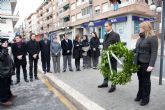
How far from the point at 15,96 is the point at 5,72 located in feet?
3.46

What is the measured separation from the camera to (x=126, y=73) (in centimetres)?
661

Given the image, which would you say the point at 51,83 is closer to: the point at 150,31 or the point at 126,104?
the point at 126,104

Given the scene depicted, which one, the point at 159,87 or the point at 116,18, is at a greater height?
the point at 116,18

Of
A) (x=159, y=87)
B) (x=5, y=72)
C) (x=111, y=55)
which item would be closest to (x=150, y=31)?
(x=111, y=55)

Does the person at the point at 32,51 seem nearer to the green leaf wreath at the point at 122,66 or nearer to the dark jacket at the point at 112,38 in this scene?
the dark jacket at the point at 112,38

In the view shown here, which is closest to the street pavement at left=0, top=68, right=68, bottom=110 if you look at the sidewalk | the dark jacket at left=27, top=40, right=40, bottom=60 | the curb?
the curb

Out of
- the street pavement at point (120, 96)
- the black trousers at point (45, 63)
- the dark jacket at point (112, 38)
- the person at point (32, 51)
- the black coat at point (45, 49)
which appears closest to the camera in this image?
the street pavement at point (120, 96)

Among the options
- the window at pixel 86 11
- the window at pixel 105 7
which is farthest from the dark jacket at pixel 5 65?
the window at pixel 86 11

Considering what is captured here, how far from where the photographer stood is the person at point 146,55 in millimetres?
5855

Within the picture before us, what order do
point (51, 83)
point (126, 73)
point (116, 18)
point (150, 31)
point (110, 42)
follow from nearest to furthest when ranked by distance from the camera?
point (150, 31), point (126, 73), point (110, 42), point (51, 83), point (116, 18)

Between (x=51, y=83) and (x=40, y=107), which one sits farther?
(x=51, y=83)

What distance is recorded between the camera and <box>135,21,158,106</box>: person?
19.2 ft

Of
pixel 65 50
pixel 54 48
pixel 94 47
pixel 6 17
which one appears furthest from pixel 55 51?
pixel 6 17

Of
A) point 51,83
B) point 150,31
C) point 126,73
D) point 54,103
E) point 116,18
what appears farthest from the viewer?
point 116,18
